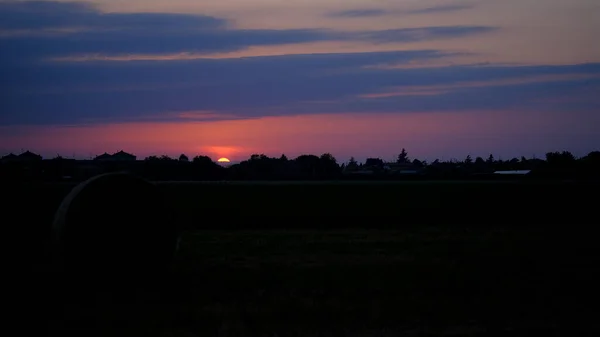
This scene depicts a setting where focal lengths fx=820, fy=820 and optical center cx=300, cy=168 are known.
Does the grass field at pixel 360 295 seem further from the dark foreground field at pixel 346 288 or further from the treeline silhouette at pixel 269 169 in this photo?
the treeline silhouette at pixel 269 169

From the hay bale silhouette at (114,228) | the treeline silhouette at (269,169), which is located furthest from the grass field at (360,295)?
the treeline silhouette at (269,169)

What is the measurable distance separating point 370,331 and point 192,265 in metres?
5.84

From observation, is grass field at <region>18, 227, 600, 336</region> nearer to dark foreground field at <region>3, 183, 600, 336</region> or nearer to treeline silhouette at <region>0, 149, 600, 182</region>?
dark foreground field at <region>3, 183, 600, 336</region>

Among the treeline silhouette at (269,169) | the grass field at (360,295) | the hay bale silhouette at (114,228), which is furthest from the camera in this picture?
the treeline silhouette at (269,169)

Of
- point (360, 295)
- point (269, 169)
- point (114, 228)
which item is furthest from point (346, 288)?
point (269, 169)

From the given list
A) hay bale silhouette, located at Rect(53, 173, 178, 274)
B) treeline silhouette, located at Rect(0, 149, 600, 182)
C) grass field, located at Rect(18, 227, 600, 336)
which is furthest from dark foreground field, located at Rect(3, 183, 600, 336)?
treeline silhouette, located at Rect(0, 149, 600, 182)

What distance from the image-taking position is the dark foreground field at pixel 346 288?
30.9ft

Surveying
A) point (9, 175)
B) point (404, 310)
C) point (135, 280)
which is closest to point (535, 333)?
point (404, 310)

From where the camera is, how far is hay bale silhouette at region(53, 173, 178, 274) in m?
11.8

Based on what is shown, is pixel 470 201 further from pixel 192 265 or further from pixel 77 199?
pixel 77 199

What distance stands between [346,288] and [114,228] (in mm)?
3578

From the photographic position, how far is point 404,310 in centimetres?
1012

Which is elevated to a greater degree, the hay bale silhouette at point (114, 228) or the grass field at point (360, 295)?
the hay bale silhouette at point (114, 228)

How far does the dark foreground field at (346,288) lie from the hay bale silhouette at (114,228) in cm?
35
